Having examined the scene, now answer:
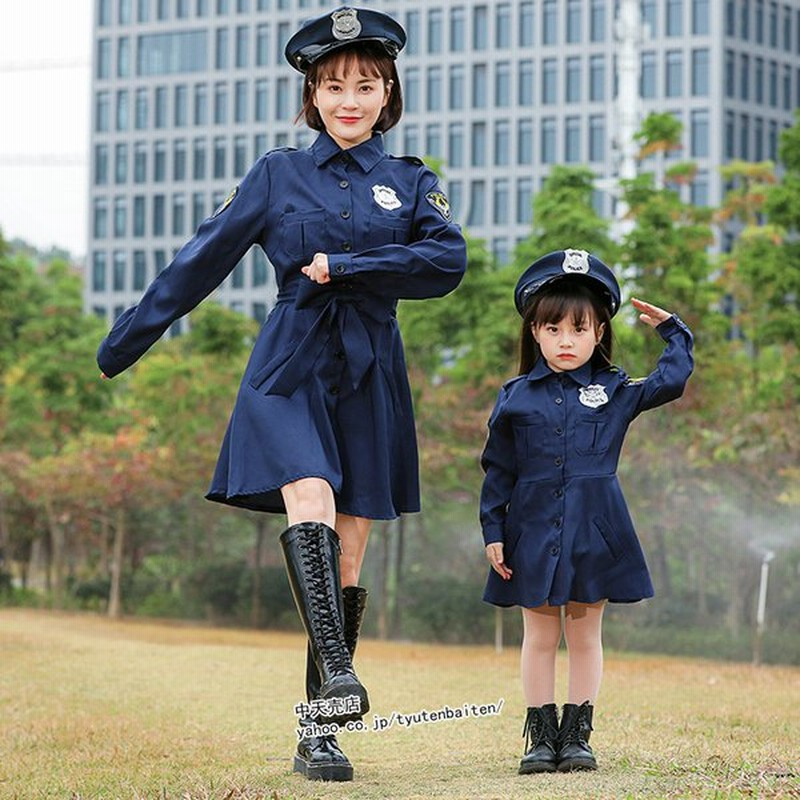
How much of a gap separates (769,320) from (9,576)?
1930 centimetres

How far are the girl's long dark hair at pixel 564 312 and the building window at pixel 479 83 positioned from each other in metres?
70.2

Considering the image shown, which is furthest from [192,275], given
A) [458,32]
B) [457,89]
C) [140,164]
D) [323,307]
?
[140,164]

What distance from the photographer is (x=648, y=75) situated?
71.5 meters

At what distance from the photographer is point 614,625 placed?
2208 cm

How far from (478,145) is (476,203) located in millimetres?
2685

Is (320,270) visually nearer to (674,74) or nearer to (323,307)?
(323,307)

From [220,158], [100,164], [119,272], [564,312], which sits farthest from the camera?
[100,164]

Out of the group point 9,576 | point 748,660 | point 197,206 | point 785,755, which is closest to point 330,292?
point 785,755

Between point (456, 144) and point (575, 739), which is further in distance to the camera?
point (456, 144)

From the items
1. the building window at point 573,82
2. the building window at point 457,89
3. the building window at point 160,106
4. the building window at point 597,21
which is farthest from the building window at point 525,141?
the building window at point 160,106

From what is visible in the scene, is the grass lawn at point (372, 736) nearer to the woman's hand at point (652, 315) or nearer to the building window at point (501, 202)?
the woman's hand at point (652, 315)

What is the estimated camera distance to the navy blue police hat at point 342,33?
4945mm

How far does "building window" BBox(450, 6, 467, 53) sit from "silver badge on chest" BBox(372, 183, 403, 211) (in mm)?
71152

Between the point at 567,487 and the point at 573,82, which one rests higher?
the point at 573,82
